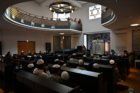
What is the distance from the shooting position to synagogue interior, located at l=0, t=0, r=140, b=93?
2.64 metres

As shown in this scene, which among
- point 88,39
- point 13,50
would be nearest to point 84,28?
point 88,39

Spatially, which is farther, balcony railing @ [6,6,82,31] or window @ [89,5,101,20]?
window @ [89,5,101,20]

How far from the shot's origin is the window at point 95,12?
44.1ft

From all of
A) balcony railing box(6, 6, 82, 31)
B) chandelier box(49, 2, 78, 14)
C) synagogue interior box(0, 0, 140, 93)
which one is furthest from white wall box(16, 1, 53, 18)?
chandelier box(49, 2, 78, 14)

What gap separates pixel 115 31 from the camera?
1084 centimetres

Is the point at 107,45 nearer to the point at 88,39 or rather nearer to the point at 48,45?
the point at 88,39

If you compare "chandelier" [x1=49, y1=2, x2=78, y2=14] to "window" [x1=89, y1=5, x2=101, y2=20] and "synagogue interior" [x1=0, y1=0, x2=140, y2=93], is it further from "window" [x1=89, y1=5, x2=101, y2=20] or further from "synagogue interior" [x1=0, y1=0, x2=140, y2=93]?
"window" [x1=89, y1=5, x2=101, y2=20]

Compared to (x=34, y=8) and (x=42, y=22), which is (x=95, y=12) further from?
(x=34, y=8)

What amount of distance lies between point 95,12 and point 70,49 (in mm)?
6796

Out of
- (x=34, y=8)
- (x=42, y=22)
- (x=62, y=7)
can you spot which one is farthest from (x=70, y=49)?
(x=34, y=8)

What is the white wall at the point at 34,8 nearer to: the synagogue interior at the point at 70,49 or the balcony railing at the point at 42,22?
the synagogue interior at the point at 70,49

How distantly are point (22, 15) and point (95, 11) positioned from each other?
10.1 metres

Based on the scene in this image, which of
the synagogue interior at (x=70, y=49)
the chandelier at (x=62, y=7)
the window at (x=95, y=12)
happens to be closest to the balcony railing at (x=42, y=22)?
the synagogue interior at (x=70, y=49)

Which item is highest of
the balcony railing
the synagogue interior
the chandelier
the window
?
the window
